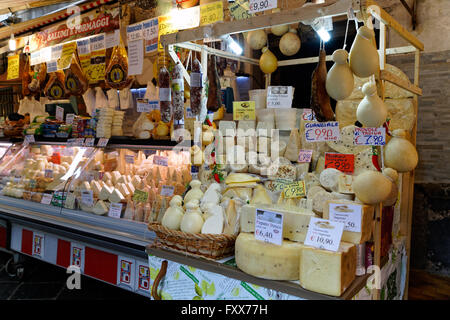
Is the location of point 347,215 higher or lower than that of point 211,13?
lower

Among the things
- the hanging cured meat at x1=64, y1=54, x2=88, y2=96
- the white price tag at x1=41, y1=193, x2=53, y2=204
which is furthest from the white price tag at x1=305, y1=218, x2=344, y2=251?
the hanging cured meat at x1=64, y1=54, x2=88, y2=96

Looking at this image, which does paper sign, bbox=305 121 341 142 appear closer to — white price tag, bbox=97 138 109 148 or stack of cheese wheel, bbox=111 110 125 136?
white price tag, bbox=97 138 109 148

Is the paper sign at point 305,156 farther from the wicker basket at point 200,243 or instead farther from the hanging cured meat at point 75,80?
the hanging cured meat at point 75,80

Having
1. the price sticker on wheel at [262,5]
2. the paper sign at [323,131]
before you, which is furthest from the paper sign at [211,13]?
the paper sign at [323,131]

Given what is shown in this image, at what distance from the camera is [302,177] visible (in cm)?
266

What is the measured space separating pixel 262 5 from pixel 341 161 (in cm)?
128

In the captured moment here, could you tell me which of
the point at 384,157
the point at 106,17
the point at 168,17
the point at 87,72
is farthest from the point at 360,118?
the point at 87,72

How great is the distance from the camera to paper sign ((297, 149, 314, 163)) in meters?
2.71

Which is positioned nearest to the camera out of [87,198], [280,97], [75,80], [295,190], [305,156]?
[295,190]

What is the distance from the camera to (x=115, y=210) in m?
3.63

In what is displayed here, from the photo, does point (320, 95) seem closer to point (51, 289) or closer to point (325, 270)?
point (325, 270)

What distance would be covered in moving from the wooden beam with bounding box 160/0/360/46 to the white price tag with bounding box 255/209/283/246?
1.12 m

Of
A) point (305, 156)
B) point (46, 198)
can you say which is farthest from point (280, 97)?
point (46, 198)
